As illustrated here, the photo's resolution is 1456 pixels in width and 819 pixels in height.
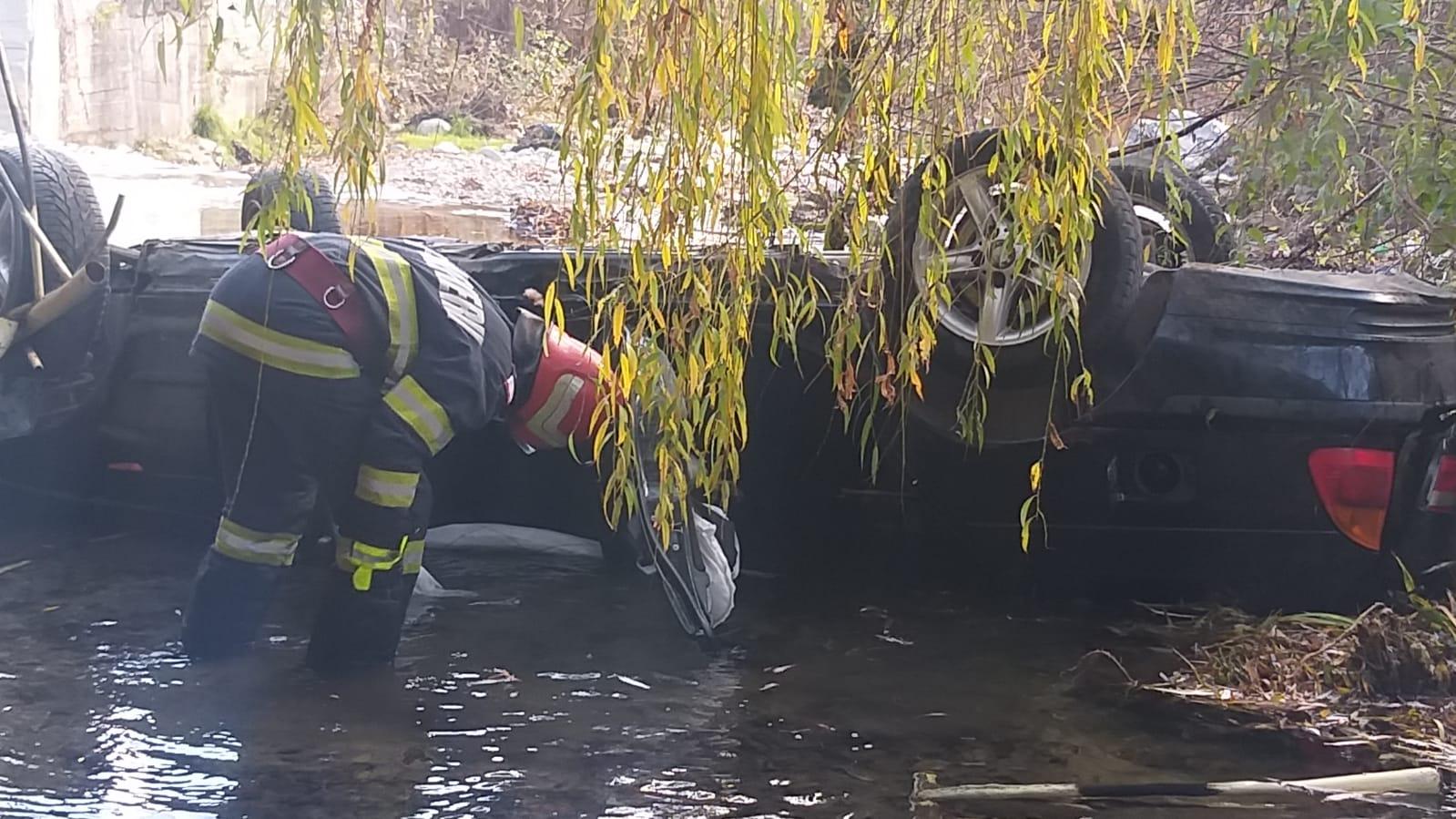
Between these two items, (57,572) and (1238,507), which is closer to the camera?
(1238,507)

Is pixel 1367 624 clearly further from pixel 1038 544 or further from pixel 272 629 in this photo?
pixel 272 629

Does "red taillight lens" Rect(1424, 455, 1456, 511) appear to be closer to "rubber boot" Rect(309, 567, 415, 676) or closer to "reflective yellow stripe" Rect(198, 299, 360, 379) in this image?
"rubber boot" Rect(309, 567, 415, 676)

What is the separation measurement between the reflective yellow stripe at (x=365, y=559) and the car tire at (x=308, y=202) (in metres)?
0.83

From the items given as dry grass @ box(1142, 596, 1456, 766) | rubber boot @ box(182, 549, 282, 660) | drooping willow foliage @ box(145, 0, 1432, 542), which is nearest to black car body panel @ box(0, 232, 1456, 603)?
dry grass @ box(1142, 596, 1456, 766)

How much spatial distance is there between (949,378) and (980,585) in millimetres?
1013

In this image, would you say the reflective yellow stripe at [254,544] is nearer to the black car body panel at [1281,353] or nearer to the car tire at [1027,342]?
the car tire at [1027,342]

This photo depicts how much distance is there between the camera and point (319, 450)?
4.02 meters

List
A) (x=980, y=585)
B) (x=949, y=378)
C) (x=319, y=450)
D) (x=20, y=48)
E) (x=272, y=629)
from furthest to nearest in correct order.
A: (x=20, y=48) → (x=980, y=585) → (x=272, y=629) → (x=949, y=378) → (x=319, y=450)

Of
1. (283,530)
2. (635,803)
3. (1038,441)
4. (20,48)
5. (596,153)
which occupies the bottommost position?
(635,803)

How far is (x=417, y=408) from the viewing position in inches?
159

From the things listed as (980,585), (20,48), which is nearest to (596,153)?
(980,585)

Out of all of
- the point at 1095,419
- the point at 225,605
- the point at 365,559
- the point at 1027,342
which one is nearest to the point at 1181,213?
the point at 1095,419

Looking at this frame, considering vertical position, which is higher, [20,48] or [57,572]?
[20,48]

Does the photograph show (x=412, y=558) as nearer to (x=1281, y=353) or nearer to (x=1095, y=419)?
(x=1095, y=419)
